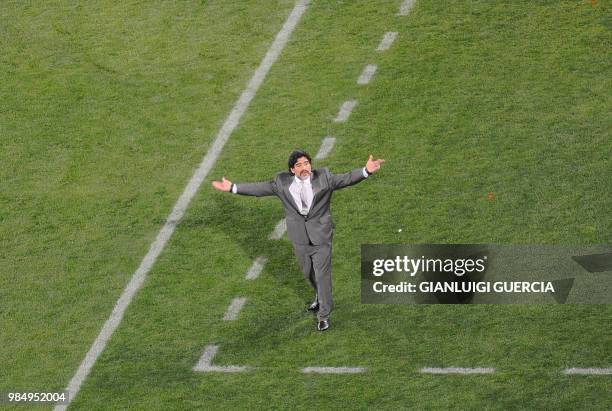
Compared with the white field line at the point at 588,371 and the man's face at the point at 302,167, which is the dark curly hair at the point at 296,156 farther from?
the white field line at the point at 588,371

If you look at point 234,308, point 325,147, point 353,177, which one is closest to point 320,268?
point 353,177

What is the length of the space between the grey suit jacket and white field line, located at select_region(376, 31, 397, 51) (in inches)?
218

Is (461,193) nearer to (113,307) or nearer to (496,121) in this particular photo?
(496,121)

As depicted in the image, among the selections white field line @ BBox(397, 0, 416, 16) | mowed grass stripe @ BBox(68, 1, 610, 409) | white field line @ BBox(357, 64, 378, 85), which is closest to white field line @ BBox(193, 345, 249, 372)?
mowed grass stripe @ BBox(68, 1, 610, 409)

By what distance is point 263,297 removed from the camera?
19125mm

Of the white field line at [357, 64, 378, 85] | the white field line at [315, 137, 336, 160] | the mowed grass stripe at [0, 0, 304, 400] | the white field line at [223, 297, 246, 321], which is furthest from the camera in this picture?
the white field line at [357, 64, 378, 85]

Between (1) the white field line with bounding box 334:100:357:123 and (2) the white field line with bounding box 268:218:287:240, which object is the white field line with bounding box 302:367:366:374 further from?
(1) the white field line with bounding box 334:100:357:123

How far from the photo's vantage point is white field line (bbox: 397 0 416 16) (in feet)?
77.9

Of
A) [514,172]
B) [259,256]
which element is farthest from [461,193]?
[259,256]

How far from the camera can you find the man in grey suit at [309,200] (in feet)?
58.1

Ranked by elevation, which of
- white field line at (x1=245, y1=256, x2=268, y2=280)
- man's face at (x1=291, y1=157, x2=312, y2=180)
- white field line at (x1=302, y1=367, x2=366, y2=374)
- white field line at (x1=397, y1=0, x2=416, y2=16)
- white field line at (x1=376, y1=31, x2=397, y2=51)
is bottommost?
white field line at (x1=302, y1=367, x2=366, y2=374)

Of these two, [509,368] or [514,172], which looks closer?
[509,368]

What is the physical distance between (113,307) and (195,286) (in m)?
0.90

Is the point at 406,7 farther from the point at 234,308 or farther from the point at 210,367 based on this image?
the point at 210,367
